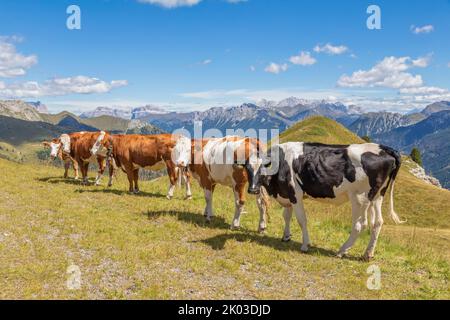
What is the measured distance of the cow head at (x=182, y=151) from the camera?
17.9 metres

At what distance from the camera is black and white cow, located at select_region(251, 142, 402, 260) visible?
39.7 feet

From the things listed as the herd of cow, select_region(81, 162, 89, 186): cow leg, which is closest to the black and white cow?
the herd of cow

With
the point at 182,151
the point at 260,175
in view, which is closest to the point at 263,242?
the point at 260,175

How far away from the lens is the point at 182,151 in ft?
60.0

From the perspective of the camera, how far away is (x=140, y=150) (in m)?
21.5

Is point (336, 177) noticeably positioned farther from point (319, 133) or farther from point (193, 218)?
point (319, 133)

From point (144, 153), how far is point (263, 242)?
10.1m

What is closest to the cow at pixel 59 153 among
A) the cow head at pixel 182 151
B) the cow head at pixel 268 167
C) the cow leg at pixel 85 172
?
the cow leg at pixel 85 172

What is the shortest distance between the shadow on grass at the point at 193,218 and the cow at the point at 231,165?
32cm

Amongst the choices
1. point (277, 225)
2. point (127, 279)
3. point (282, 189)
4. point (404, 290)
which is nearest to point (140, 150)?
point (277, 225)

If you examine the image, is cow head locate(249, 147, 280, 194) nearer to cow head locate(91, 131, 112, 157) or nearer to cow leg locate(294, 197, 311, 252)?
cow leg locate(294, 197, 311, 252)

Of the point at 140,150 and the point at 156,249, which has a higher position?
the point at 140,150

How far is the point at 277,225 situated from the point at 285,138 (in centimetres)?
8649
